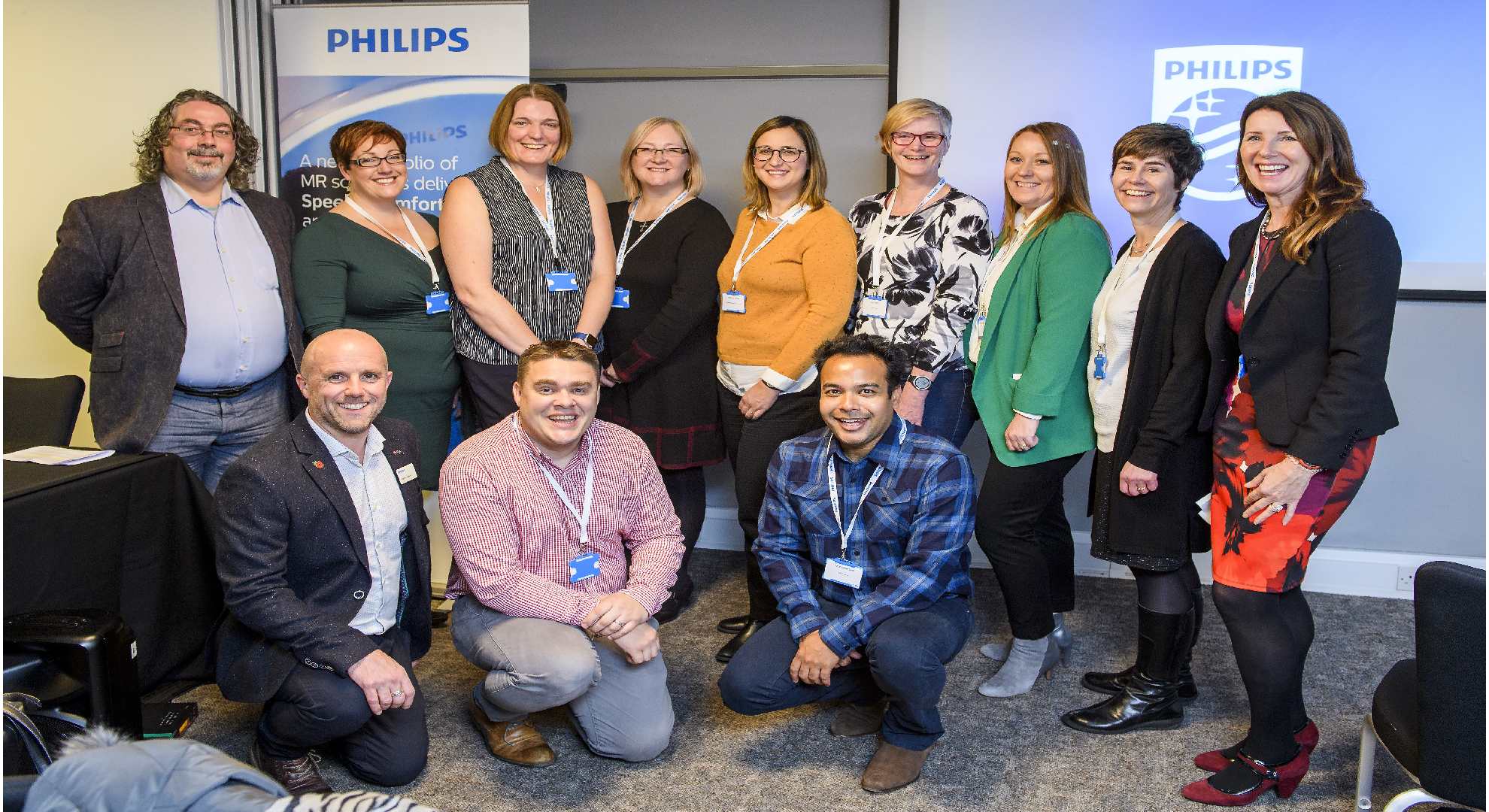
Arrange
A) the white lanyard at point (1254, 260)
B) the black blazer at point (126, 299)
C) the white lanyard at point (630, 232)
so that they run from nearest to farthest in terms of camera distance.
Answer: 1. the white lanyard at point (1254, 260)
2. the black blazer at point (126, 299)
3. the white lanyard at point (630, 232)

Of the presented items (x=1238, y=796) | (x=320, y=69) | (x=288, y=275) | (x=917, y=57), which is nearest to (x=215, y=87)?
(x=320, y=69)

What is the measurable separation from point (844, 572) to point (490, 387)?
48.9 inches

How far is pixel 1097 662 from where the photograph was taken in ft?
10.4

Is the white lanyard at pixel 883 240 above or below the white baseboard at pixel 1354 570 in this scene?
above

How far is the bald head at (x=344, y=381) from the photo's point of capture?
2391 mm

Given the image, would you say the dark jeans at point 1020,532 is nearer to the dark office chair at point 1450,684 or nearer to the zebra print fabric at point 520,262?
the dark office chair at point 1450,684

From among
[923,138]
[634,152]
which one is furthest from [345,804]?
[634,152]

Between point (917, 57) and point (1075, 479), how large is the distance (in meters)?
1.60

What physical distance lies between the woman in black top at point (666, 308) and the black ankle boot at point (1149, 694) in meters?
1.27

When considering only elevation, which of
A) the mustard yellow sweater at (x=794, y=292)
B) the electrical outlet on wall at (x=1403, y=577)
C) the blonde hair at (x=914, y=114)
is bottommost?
the electrical outlet on wall at (x=1403, y=577)

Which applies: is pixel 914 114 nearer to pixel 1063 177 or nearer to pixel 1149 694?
pixel 1063 177

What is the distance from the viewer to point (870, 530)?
8.50ft

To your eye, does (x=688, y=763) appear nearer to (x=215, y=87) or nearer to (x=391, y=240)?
(x=391, y=240)

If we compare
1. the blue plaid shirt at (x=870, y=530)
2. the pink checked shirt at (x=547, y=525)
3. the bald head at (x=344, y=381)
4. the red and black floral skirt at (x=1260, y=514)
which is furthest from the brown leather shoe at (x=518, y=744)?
the red and black floral skirt at (x=1260, y=514)
